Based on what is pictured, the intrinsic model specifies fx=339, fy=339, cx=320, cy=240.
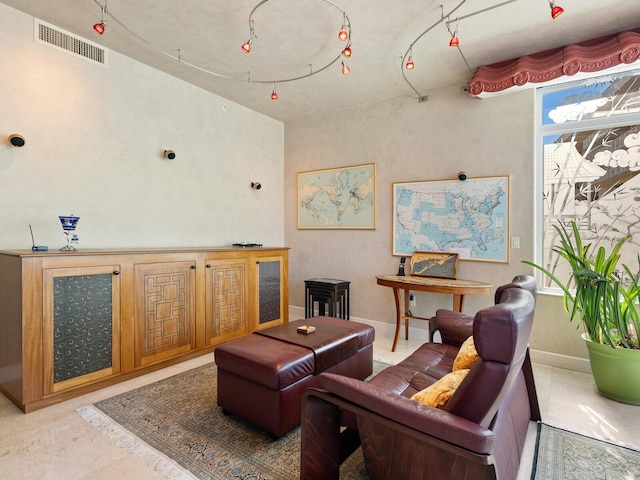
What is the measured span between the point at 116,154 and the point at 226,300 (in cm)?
186

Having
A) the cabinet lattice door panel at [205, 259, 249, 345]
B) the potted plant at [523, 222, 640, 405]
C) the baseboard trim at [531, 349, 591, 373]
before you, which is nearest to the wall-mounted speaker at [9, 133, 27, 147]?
the cabinet lattice door panel at [205, 259, 249, 345]

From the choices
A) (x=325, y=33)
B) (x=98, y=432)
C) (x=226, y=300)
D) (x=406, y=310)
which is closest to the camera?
(x=98, y=432)

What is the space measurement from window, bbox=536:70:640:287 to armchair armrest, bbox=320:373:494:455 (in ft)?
9.79

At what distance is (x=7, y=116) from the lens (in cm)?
274

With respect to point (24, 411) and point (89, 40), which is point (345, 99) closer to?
point (89, 40)

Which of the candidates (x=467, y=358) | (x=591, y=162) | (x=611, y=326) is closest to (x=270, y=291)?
(x=467, y=358)

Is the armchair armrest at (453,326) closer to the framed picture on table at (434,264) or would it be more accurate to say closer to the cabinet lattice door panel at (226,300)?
the framed picture on table at (434,264)

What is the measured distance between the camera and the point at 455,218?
156 inches

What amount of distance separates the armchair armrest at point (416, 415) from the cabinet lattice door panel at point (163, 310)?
2.19 metres

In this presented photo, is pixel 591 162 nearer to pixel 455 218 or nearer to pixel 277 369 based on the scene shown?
pixel 455 218

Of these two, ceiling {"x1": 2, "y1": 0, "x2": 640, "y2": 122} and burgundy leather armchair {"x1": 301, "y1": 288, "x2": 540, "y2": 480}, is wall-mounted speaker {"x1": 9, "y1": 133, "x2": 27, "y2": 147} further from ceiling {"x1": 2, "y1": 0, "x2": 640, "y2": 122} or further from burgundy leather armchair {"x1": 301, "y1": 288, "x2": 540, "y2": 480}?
burgundy leather armchair {"x1": 301, "y1": 288, "x2": 540, "y2": 480}

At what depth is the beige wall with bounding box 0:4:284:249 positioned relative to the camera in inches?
110

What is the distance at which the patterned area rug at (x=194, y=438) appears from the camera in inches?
73.3

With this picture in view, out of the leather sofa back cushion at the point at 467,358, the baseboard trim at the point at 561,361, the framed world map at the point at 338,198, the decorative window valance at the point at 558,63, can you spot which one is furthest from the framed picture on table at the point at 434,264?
→ the leather sofa back cushion at the point at 467,358
